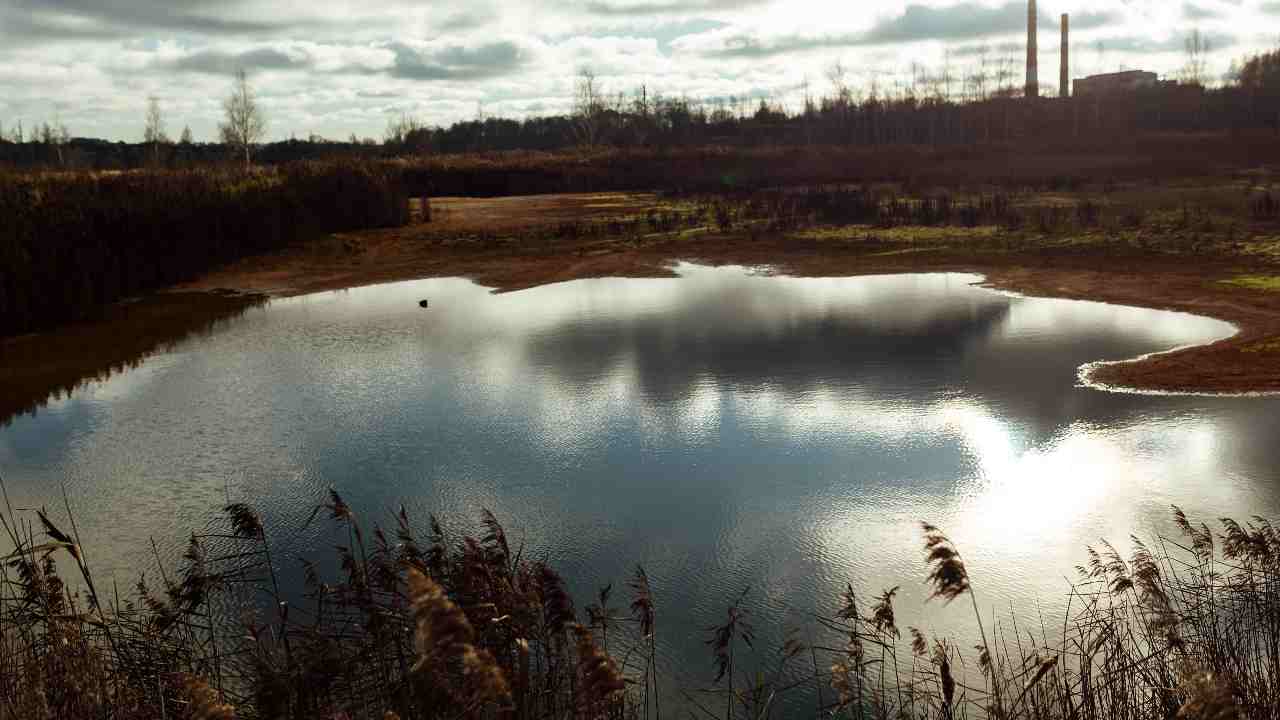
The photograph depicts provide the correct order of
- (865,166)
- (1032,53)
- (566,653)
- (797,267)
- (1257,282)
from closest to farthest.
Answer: (566,653) < (1257,282) < (797,267) < (865,166) < (1032,53)

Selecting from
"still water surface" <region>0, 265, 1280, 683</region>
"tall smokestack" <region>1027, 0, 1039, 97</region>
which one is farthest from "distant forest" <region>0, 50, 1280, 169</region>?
"still water surface" <region>0, 265, 1280, 683</region>

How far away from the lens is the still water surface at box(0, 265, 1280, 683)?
29.7 feet

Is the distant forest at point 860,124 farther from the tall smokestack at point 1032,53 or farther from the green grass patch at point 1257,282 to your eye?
the green grass patch at point 1257,282

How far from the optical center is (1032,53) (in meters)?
77.9

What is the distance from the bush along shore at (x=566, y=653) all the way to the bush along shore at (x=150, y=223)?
15.7 metres

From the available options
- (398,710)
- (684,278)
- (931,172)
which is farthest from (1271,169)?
(398,710)

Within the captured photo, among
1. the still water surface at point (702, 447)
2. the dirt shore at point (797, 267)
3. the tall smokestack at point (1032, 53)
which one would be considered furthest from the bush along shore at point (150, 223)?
the tall smokestack at point (1032, 53)

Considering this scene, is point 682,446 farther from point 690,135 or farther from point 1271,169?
point 690,135

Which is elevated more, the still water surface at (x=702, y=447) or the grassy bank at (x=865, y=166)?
the grassy bank at (x=865, y=166)

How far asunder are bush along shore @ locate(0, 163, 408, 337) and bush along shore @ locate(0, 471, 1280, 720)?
1567 centimetres

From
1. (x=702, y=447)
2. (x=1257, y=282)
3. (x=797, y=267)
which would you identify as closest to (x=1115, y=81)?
(x=797, y=267)

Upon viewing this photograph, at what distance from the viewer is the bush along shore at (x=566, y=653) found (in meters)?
5.46

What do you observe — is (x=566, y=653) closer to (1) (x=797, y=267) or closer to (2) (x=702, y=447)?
(2) (x=702, y=447)

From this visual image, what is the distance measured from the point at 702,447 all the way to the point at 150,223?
20332 millimetres
